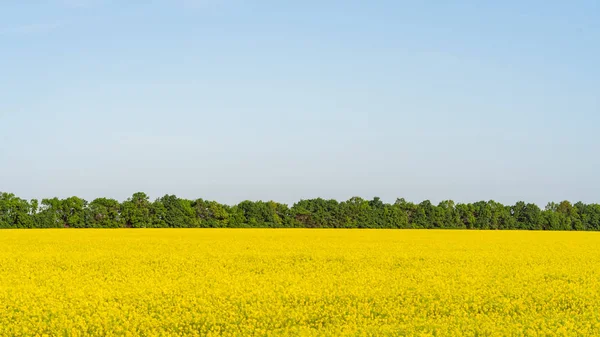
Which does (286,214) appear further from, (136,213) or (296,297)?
(296,297)

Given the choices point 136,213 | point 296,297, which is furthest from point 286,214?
point 296,297

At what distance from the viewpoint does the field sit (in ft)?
38.2

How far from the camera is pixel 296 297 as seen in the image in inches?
572

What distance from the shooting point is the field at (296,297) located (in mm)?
11648

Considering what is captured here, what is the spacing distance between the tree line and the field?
163 feet

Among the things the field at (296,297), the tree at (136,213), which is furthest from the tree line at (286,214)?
the field at (296,297)

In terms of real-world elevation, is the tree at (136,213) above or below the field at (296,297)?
above

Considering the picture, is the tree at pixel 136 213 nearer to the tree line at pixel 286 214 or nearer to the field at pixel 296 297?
the tree line at pixel 286 214

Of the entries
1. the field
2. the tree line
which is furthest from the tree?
the field

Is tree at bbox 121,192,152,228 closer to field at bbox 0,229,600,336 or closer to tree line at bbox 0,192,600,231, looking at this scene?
tree line at bbox 0,192,600,231

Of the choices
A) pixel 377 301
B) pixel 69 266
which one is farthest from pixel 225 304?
pixel 69 266

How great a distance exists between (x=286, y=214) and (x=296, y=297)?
6581cm

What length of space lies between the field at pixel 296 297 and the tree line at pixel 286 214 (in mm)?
49738

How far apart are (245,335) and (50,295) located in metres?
6.49
